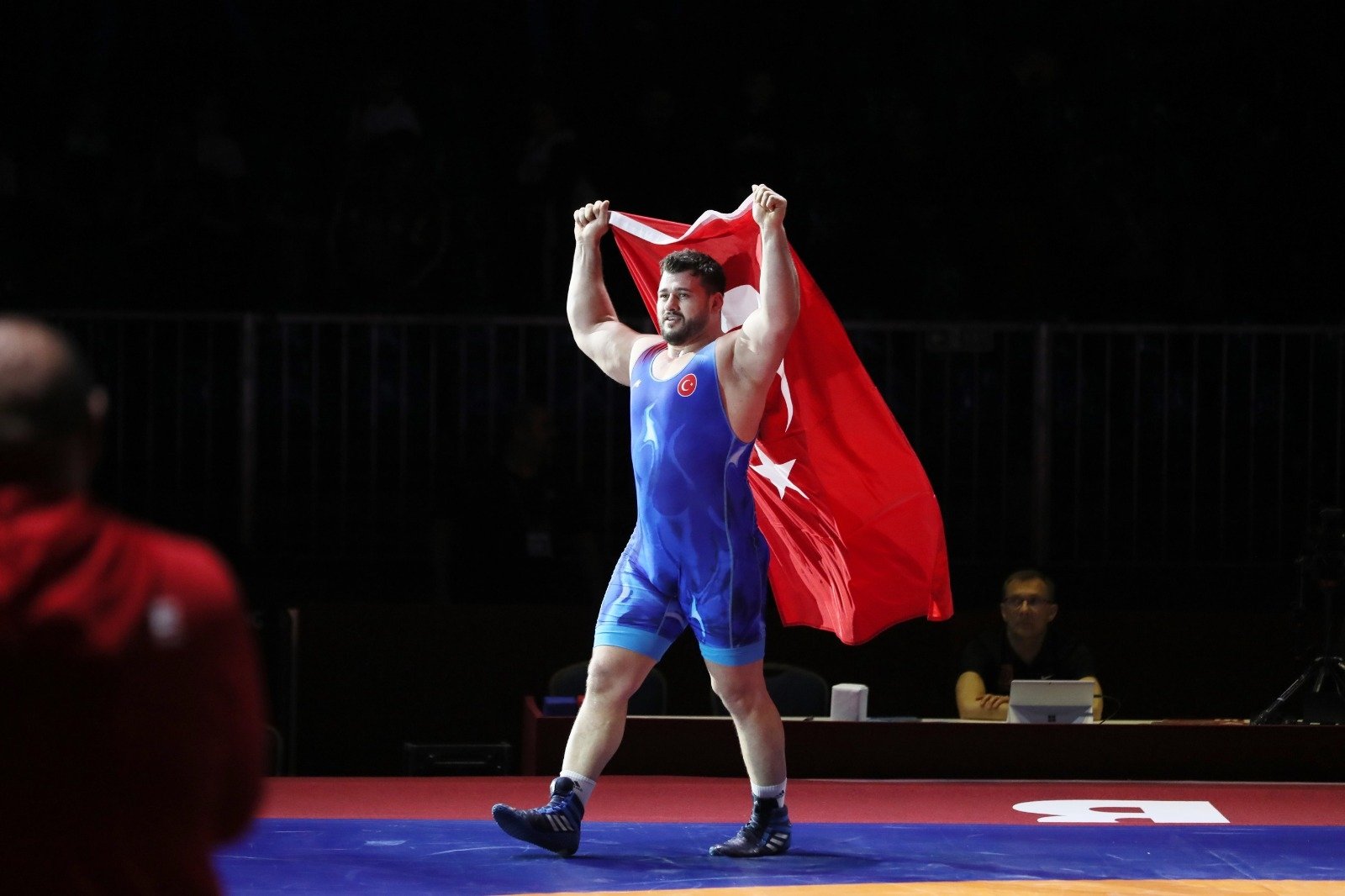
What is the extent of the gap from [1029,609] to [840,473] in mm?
1483

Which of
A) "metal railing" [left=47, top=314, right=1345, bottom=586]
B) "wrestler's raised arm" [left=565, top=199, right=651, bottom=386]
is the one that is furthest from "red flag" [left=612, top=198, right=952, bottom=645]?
"metal railing" [left=47, top=314, right=1345, bottom=586]

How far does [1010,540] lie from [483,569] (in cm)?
239

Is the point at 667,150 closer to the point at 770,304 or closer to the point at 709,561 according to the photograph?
the point at 770,304

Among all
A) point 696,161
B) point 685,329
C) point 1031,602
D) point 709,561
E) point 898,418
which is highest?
point 696,161

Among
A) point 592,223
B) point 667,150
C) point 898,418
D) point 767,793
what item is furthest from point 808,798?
point 667,150

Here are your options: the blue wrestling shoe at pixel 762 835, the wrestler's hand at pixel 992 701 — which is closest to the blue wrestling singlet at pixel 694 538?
the blue wrestling shoe at pixel 762 835

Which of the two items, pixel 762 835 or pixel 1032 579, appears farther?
pixel 1032 579

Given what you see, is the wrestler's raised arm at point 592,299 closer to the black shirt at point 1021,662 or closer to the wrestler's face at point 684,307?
the wrestler's face at point 684,307

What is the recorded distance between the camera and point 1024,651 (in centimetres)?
641

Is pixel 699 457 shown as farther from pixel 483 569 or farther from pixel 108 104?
pixel 108 104

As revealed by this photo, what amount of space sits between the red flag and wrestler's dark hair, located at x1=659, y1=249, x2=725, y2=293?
38 cm

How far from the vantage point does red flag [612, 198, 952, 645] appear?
5152 millimetres

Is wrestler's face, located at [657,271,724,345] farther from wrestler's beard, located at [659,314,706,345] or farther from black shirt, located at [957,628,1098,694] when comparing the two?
black shirt, located at [957,628,1098,694]

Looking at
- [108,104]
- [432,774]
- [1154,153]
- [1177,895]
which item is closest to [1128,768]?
[1177,895]
